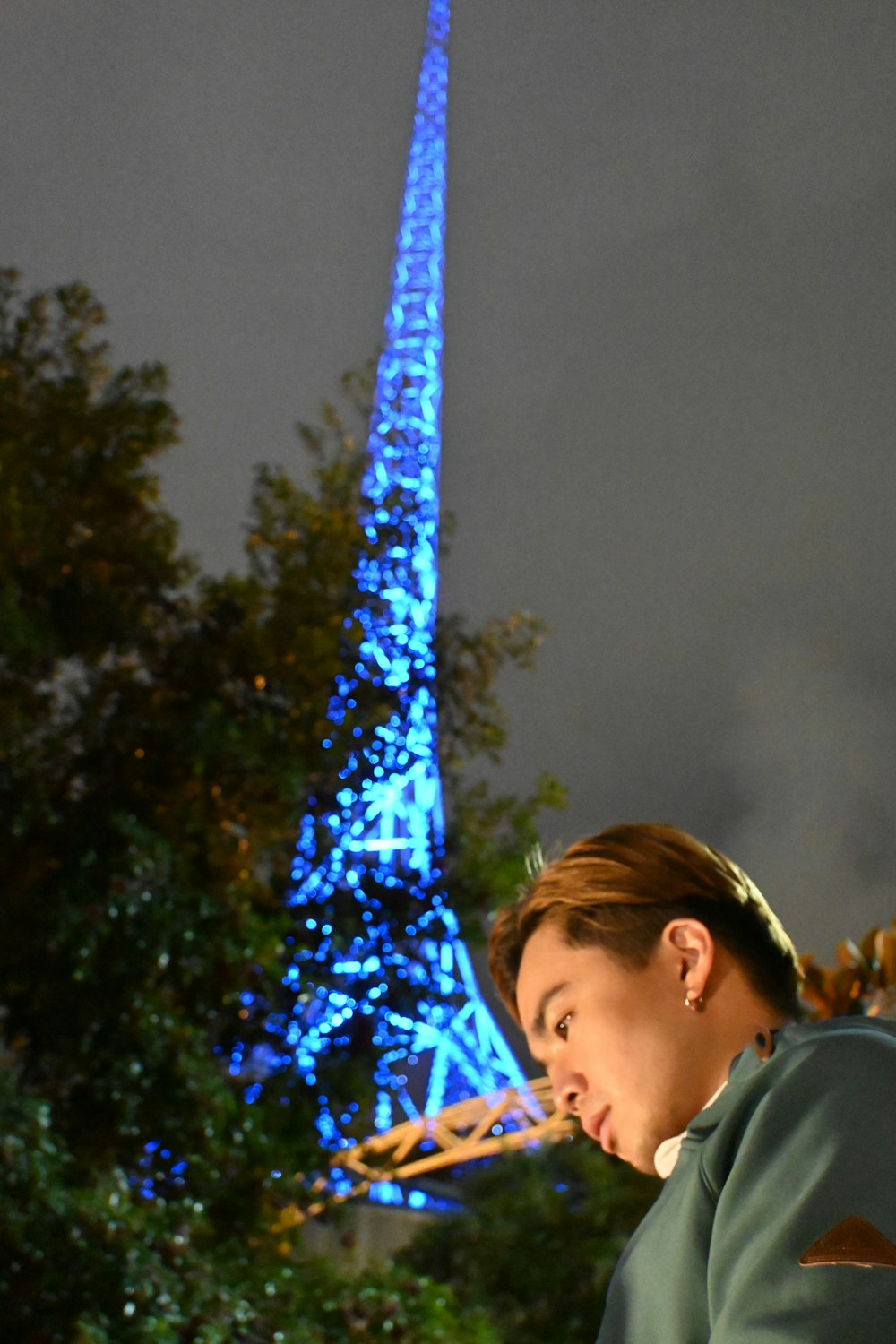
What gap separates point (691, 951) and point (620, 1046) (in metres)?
0.14

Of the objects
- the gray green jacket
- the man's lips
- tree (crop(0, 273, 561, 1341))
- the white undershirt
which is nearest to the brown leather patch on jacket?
the gray green jacket

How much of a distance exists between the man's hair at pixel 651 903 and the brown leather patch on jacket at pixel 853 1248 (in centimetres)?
52

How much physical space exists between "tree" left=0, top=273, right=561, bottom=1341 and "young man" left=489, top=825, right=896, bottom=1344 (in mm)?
4549

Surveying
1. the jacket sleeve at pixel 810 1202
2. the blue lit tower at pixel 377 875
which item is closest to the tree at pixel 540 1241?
the blue lit tower at pixel 377 875

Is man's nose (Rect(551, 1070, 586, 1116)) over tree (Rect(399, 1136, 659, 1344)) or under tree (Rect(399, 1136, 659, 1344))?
over

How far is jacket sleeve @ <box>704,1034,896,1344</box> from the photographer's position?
35.7 inches

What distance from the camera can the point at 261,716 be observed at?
24.2ft

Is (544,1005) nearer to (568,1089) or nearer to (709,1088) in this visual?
(568,1089)

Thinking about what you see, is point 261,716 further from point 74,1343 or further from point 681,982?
point 681,982

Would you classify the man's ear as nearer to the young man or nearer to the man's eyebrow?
the young man

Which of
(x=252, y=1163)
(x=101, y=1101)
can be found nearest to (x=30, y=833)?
(x=101, y=1101)

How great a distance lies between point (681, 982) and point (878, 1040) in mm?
362

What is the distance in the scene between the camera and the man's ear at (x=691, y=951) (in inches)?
56.2

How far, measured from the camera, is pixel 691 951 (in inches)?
57.2
